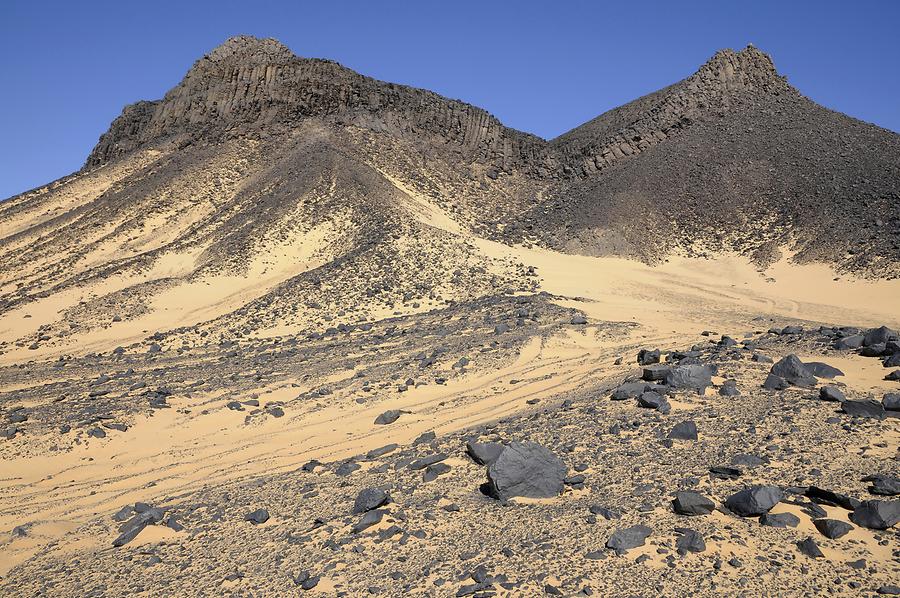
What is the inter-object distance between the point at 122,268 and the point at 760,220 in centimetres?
2461

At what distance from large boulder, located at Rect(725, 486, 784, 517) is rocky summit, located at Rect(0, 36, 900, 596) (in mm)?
23

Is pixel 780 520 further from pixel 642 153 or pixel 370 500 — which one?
pixel 642 153

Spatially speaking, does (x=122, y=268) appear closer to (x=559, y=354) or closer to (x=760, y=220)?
(x=559, y=354)

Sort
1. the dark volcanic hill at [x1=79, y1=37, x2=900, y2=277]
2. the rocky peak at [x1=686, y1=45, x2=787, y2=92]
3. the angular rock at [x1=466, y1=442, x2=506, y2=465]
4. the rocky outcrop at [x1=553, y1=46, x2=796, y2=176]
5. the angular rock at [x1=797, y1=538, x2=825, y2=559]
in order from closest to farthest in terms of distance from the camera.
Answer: the angular rock at [x1=797, y1=538, x2=825, y2=559]
the angular rock at [x1=466, y1=442, x2=506, y2=465]
the dark volcanic hill at [x1=79, y1=37, x2=900, y2=277]
the rocky outcrop at [x1=553, y1=46, x2=796, y2=176]
the rocky peak at [x1=686, y1=45, x2=787, y2=92]

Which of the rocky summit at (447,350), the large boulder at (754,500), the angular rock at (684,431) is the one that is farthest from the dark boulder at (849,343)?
the large boulder at (754,500)

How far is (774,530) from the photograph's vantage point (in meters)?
5.78

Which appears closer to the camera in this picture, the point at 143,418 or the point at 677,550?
the point at 677,550

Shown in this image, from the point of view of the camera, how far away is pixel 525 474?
277 inches

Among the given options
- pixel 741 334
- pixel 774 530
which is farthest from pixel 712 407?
pixel 741 334

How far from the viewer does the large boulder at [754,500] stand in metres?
5.99

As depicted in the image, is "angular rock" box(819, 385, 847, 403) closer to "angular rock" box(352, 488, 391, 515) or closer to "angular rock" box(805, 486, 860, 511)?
"angular rock" box(805, 486, 860, 511)

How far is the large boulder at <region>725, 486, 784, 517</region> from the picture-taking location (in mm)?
5988

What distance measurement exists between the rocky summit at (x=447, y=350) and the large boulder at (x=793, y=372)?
34 millimetres

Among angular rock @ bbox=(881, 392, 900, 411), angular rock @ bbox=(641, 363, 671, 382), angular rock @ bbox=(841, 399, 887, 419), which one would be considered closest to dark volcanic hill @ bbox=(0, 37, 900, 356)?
angular rock @ bbox=(641, 363, 671, 382)
